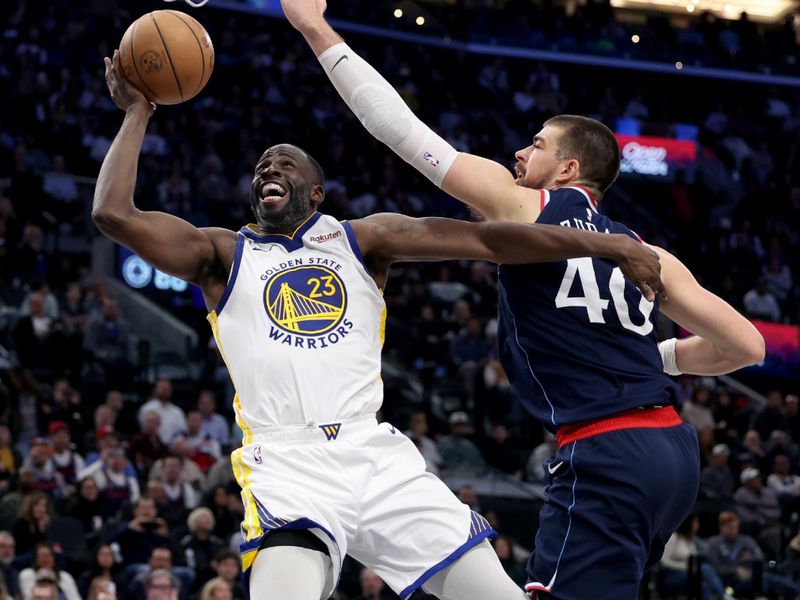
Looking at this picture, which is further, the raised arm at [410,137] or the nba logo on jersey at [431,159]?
the nba logo on jersey at [431,159]

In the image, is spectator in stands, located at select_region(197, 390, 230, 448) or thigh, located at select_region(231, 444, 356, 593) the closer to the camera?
thigh, located at select_region(231, 444, 356, 593)

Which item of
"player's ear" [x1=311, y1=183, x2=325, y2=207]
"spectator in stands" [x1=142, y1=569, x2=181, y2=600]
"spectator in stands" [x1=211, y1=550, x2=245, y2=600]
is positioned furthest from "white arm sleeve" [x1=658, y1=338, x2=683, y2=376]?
"spectator in stands" [x1=211, y1=550, x2=245, y2=600]

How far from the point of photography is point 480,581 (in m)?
4.68

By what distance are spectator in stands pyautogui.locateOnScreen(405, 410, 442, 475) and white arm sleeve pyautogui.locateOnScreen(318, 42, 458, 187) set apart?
8.49m

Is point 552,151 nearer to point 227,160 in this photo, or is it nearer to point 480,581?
point 480,581

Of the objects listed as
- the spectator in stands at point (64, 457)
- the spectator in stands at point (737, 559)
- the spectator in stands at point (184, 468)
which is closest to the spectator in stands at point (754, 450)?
the spectator in stands at point (737, 559)

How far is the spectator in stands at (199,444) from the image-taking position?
1306cm

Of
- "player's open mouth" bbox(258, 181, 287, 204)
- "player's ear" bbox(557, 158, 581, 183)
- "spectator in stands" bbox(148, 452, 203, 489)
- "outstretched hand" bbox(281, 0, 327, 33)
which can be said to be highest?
"outstretched hand" bbox(281, 0, 327, 33)

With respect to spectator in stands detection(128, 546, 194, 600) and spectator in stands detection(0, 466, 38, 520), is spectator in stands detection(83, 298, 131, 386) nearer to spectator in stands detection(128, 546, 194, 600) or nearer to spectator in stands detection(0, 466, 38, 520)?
spectator in stands detection(0, 466, 38, 520)

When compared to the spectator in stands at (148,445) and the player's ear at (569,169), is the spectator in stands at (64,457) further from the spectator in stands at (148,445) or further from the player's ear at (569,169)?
the player's ear at (569,169)

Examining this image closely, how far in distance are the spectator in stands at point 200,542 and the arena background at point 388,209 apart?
0.02 meters

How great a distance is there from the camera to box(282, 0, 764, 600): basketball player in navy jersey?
14.2ft

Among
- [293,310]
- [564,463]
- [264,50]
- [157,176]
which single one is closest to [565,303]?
[564,463]

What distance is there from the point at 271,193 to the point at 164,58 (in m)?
0.72
